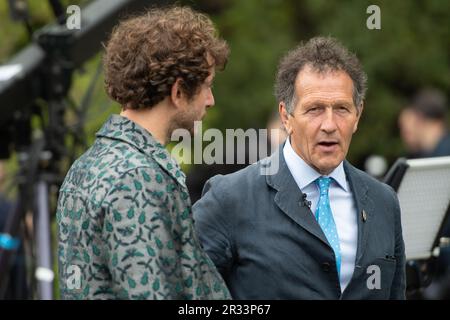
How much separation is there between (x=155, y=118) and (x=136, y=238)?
1.31 ft

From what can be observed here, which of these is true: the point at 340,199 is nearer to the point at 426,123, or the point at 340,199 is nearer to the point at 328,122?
the point at 328,122

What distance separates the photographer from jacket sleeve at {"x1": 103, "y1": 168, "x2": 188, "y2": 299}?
114 inches

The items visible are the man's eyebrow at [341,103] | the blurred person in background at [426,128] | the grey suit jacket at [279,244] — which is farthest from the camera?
the blurred person in background at [426,128]

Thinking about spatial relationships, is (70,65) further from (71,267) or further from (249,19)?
(249,19)

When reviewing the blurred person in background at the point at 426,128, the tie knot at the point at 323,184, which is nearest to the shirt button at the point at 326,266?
the tie knot at the point at 323,184

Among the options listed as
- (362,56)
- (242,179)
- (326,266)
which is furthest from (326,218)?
(362,56)

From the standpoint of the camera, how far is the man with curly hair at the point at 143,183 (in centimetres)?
289

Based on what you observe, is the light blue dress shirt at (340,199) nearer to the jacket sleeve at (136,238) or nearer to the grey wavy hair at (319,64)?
the grey wavy hair at (319,64)

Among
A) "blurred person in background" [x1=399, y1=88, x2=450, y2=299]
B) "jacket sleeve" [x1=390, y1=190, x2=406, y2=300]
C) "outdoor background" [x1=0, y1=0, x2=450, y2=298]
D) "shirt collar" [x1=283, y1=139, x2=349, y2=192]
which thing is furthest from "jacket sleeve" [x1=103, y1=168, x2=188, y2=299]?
"outdoor background" [x1=0, y1=0, x2=450, y2=298]

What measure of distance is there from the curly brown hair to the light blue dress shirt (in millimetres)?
526

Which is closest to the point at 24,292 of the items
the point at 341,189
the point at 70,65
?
the point at 70,65

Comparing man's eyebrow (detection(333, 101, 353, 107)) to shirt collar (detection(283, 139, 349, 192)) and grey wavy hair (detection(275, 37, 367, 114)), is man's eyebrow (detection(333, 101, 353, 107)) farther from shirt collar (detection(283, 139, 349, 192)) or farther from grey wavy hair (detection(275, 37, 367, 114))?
shirt collar (detection(283, 139, 349, 192))

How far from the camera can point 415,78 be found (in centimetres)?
1304

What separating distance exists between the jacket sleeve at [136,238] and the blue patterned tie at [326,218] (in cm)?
→ 69
